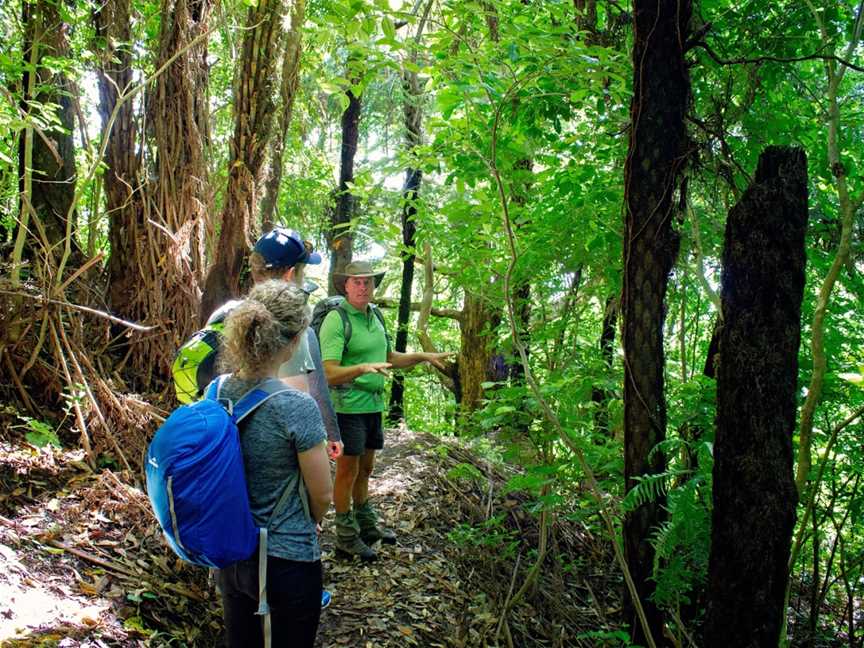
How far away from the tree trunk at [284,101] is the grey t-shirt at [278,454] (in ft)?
14.5

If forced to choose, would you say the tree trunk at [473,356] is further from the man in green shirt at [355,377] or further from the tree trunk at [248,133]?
the man in green shirt at [355,377]

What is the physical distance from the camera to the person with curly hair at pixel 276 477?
2.18m

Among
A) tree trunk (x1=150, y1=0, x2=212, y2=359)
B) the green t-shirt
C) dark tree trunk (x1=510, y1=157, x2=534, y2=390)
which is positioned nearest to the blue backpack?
the green t-shirt

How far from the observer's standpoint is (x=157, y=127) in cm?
573

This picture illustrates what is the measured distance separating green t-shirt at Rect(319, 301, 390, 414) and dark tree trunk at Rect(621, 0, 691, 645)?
169 centimetres

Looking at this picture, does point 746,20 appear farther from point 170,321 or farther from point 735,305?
point 170,321

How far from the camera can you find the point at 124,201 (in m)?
5.70

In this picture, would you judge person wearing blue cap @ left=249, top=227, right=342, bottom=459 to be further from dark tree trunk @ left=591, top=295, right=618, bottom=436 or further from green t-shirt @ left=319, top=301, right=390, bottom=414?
dark tree trunk @ left=591, top=295, right=618, bottom=436

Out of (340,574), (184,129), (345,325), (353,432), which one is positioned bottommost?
(340,574)

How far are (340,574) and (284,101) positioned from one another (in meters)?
4.54

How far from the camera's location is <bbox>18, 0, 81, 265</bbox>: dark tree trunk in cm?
495

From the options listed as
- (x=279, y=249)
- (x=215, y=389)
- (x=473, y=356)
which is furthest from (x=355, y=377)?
(x=473, y=356)

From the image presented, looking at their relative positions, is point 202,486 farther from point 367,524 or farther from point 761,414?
point 367,524

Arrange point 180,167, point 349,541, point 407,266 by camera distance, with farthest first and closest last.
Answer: point 407,266 → point 180,167 → point 349,541
